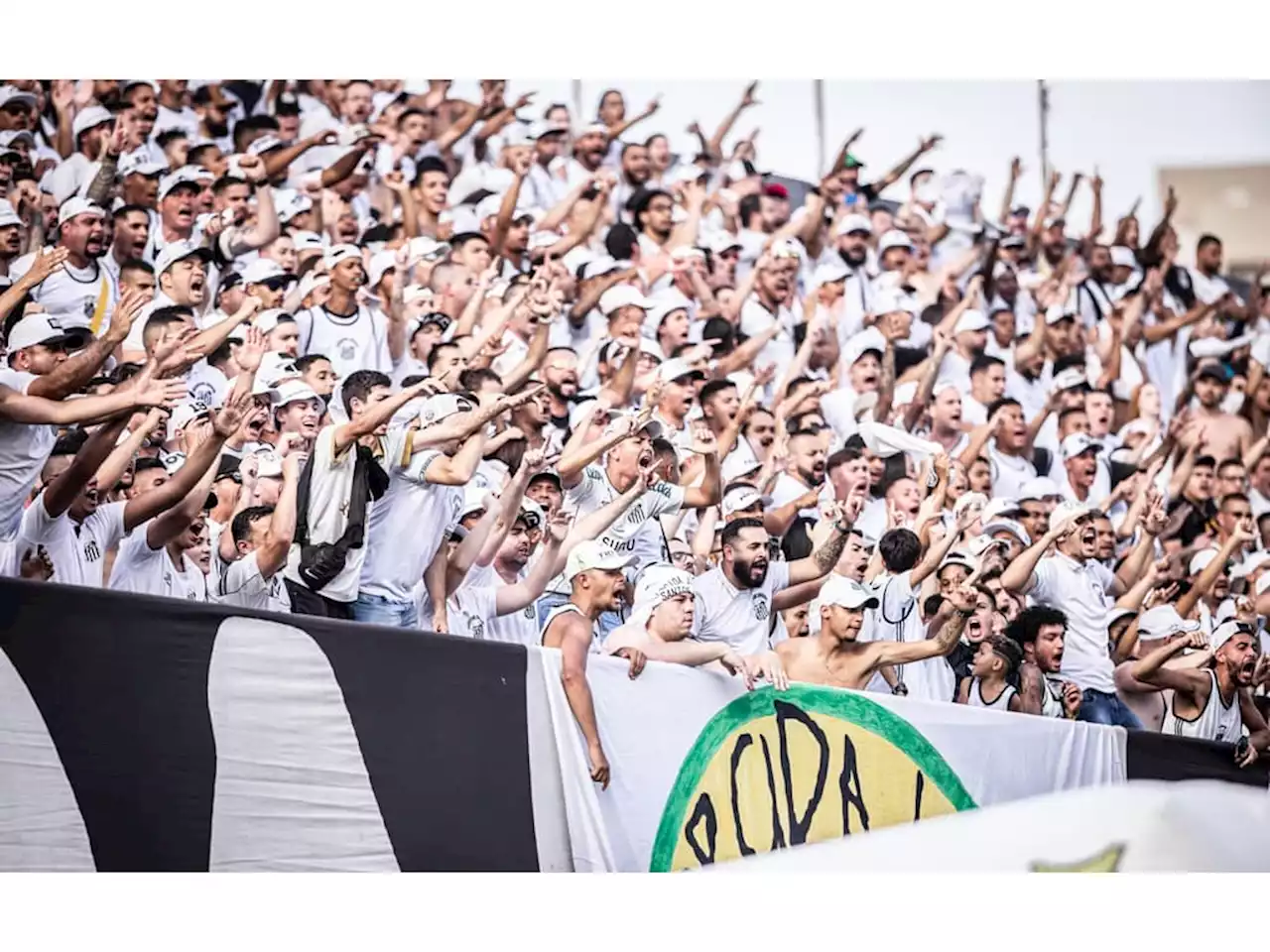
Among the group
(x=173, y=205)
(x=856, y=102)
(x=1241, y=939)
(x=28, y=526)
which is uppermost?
(x=856, y=102)

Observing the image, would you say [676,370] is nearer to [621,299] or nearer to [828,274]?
[621,299]

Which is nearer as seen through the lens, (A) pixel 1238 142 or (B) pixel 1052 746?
(B) pixel 1052 746

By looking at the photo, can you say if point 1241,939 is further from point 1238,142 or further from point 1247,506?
point 1238,142

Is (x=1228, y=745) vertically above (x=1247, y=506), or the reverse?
(x=1247, y=506)

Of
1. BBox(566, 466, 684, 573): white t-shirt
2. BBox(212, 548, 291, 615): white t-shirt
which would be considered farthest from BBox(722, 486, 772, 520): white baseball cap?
BBox(212, 548, 291, 615): white t-shirt

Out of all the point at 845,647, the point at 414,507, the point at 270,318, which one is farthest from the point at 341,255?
the point at 845,647

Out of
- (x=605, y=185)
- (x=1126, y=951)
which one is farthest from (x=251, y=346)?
(x=1126, y=951)

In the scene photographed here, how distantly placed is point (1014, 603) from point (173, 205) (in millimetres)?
2576

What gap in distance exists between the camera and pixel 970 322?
614cm

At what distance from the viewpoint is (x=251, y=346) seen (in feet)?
15.4

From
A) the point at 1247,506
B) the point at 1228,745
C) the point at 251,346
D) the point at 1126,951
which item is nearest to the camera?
the point at 1126,951

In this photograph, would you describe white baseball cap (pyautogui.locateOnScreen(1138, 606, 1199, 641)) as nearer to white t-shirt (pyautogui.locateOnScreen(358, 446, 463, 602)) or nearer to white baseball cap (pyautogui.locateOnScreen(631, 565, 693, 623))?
white baseball cap (pyautogui.locateOnScreen(631, 565, 693, 623))

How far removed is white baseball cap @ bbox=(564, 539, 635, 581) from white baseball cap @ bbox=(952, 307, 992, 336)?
191 centimetres

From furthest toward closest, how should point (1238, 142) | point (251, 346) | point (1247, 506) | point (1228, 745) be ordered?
point (1238, 142) → point (1247, 506) → point (1228, 745) → point (251, 346)
